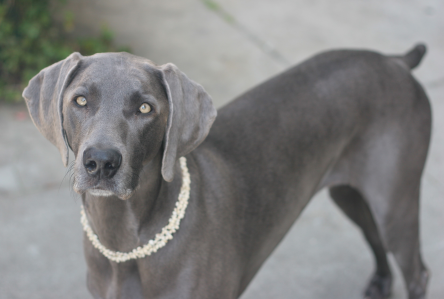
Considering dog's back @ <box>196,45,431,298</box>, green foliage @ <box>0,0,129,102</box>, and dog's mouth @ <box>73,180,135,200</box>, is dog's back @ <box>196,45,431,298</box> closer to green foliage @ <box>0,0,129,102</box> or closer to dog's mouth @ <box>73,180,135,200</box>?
dog's mouth @ <box>73,180,135,200</box>

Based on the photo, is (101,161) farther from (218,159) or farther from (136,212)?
(218,159)

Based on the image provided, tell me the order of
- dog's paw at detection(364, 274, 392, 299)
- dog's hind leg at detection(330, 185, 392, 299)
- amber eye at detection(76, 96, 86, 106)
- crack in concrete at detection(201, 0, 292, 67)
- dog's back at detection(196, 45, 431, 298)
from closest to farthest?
amber eye at detection(76, 96, 86, 106) → dog's back at detection(196, 45, 431, 298) → dog's hind leg at detection(330, 185, 392, 299) → dog's paw at detection(364, 274, 392, 299) → crack in concrete at detection(201, 0, 292, 67)

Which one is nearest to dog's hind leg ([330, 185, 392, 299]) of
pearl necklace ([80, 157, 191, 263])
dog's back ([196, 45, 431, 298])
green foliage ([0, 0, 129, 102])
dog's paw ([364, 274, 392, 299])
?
dog's paw ([364, 274, 392, 299])

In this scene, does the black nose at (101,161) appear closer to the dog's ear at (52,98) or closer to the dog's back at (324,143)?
the dog's ear at (52,98)

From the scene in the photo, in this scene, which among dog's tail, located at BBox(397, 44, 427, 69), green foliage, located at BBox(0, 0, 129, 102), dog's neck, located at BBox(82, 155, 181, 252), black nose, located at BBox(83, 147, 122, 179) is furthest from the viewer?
green foliage, located at BBox(0, 0, 129, 102)

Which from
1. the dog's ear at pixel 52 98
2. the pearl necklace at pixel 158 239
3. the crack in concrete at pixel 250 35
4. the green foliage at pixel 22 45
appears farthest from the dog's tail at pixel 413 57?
the green foliage at pixel 22 45

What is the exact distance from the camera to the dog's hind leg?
3.19 meters

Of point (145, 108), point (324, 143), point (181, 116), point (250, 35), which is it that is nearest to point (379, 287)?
point (324, 143)

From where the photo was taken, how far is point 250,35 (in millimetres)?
6102

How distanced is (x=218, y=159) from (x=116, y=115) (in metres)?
0.74

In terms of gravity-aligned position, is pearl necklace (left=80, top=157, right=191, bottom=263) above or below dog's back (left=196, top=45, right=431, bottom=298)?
below

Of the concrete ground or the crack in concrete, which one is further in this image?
the crack in concrete

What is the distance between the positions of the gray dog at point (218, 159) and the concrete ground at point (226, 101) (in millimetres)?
543

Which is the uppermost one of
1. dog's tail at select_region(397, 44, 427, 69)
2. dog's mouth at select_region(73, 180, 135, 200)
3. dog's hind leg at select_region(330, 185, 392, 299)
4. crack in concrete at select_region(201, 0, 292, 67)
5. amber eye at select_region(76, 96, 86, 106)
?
dog's tail at select_region(397, 44, 427, 69)
